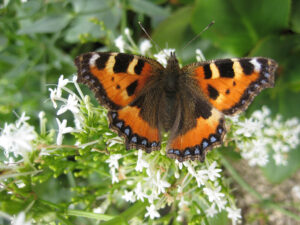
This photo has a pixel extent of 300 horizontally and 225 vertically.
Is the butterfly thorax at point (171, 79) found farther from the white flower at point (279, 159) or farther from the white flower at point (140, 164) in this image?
Answer: the white flower at point (279, 159)

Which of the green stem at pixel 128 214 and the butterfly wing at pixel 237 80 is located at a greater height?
the butterfly wing at pixel 237 80

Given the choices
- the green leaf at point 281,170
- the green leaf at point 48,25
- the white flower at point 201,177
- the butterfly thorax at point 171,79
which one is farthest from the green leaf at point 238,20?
the white flower at point 201,177

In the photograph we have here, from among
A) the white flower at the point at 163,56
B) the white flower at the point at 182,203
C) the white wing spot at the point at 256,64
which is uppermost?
the white flower at the point at 163,56

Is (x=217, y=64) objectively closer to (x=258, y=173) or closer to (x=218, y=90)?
(x=218, y=90)

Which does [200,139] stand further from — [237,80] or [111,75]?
[111,75]

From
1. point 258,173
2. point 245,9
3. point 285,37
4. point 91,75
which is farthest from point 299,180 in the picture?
point 91,75

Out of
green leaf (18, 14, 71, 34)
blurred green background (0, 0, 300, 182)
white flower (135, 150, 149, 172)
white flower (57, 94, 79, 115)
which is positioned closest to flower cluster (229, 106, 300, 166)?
blurred green background (0, 0, 300, 182)
